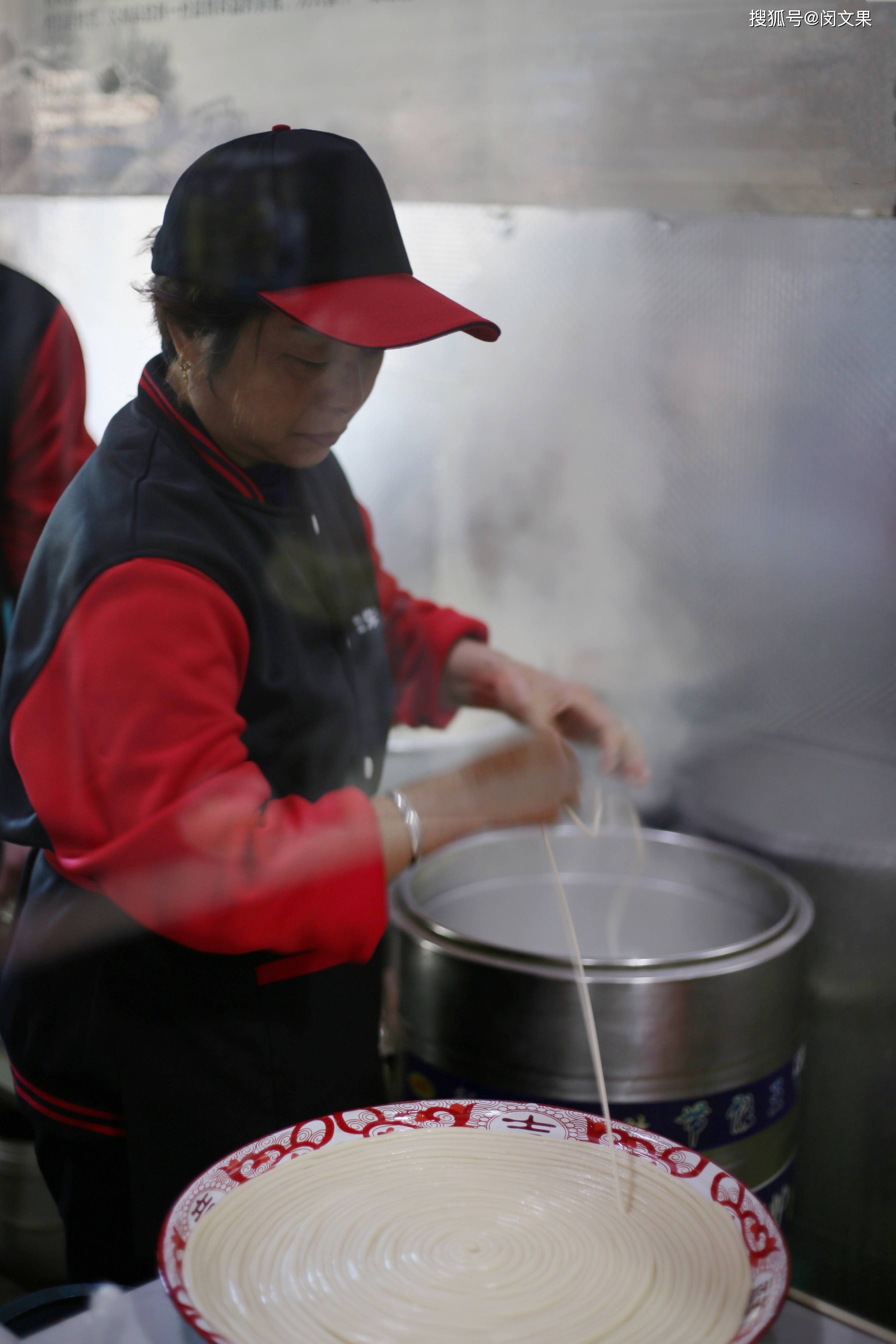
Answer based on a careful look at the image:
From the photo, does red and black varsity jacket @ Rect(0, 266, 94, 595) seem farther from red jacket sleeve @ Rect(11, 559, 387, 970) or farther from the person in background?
red jacket sleeve @ Rect(11, 559, 387, 970)

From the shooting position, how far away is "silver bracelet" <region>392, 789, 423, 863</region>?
2.97 ft

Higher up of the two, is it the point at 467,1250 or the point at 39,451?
the point at 39,451

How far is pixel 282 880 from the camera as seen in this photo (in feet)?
2.78

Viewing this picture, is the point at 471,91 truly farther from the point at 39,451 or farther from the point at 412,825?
the point at 412,825

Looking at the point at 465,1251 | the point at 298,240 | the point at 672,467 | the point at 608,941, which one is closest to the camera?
the point at 465,1251

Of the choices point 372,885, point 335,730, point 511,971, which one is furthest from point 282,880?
point 511,971

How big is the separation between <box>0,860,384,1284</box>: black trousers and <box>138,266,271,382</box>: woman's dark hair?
43 centimetres

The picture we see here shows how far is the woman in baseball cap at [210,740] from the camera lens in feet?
2.73

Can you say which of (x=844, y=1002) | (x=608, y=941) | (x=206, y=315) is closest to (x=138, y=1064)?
(x=206, y=315)

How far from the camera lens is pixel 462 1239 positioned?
76 centimetres

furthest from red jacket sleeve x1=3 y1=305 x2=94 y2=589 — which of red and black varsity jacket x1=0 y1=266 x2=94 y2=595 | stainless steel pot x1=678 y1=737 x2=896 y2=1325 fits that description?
stainless steel pot x1=678 y1=737 x2=896 y2=1325

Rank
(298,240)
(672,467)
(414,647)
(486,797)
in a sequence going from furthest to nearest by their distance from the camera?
(672,467)
(414,647)
(486,797)
(298,240)

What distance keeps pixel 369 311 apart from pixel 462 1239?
0.65 metres

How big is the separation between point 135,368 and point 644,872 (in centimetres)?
92
